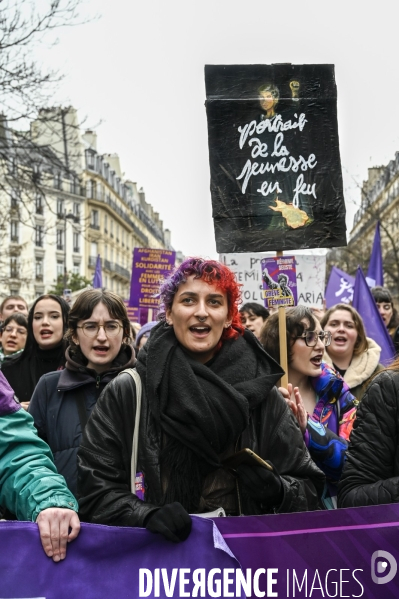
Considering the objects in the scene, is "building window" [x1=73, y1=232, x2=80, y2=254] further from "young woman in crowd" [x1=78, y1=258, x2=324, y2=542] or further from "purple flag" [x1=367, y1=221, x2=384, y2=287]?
"young woman in crowd" [x1=78, y1=258, x2=324, y2=542]

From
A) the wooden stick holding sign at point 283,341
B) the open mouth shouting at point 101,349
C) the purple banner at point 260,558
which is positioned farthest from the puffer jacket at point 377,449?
the open mouth shouting at point 101,349

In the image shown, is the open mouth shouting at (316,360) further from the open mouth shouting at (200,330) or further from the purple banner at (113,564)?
the purple banner at (113,564)

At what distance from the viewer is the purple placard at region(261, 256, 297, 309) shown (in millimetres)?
4359

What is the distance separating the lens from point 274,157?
4.22 meters

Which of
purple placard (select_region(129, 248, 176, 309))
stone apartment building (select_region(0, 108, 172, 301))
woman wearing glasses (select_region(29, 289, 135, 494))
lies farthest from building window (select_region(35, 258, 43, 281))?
woman wearing glasses (select_region(29, 289, 135, 494))

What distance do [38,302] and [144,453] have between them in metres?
2.68

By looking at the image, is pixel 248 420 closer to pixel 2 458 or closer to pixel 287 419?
pixel 287 419

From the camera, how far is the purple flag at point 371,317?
777 cm

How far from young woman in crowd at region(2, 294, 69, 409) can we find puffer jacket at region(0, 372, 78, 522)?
2606 millimetres

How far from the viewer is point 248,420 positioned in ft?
9.60

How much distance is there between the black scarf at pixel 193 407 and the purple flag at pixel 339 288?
8173mm

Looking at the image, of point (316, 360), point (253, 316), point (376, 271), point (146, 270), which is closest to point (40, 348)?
point (316, 360)

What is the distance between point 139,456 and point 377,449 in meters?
0.83

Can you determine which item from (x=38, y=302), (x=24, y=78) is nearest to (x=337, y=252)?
(x=24, y=78)
